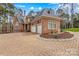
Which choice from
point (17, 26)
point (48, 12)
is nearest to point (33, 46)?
point (17, 26)

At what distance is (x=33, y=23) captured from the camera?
262 centimetres

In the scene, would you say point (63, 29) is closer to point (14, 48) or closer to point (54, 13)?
point (54, 13)

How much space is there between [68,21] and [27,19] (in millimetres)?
502

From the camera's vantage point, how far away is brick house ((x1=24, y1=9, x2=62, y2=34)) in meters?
2.58

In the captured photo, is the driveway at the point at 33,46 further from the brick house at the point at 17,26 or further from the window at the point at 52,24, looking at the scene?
the window at the point at 52,24

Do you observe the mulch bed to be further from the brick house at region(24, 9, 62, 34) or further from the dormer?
the dormer

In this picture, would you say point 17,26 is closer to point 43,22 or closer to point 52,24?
point 43,22

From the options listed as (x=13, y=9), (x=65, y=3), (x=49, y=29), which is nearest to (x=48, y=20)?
(x=49, y=29)

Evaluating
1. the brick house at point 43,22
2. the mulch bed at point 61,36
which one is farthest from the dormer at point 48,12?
the mulch bed at point 61,36

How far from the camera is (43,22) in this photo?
2.61 metres

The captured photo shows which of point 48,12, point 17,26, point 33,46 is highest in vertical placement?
point 48,12

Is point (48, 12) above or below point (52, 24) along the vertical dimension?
above

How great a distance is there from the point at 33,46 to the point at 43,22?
32cm

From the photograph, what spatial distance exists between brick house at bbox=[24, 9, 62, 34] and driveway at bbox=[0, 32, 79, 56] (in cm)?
9
